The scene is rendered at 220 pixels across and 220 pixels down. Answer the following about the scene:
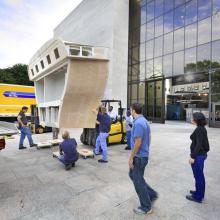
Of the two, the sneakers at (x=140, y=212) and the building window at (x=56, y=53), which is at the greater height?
the building window at (x=56, y=53)

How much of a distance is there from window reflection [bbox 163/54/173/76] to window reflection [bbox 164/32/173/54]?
618mm

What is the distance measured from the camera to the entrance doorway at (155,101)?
23312mm

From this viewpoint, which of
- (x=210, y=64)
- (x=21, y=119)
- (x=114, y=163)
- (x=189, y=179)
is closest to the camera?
(x=189, y=179)

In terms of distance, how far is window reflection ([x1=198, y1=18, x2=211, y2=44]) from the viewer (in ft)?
61.6

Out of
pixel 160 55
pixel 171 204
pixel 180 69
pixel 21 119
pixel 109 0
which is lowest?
pixel 171 204

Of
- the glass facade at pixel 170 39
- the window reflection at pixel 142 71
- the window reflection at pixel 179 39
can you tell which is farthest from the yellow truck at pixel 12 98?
the window reflection at pixel 179 39

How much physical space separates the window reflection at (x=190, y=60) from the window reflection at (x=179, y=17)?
3.11 metres

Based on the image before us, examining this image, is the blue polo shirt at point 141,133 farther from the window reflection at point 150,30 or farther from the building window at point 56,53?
the window reflection at point 150,30

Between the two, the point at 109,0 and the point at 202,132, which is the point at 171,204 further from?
the point at 109,0

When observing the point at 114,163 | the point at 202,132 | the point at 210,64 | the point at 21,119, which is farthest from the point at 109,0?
the point at 202,132

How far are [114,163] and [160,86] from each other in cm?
1826

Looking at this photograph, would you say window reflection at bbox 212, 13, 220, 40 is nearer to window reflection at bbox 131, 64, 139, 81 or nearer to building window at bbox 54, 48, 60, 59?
window reflection at bbox 131, 64, 139, 81

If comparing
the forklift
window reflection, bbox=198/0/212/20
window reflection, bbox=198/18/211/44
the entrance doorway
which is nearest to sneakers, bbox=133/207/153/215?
the forklift

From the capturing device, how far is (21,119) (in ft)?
28.2
